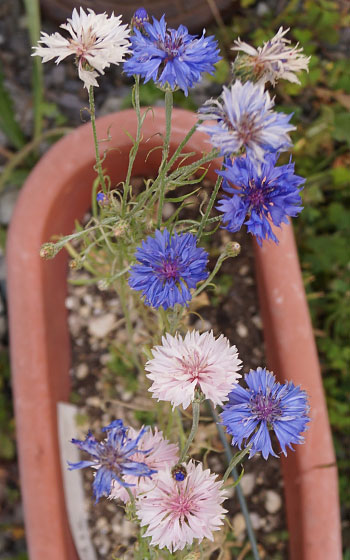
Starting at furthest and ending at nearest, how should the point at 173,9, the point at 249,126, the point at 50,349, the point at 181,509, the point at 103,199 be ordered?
the point at 173,9, the point at 50,349, the point at 103,199, the point at 181,509, the point at 249,126

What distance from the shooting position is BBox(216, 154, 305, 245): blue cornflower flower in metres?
0.41

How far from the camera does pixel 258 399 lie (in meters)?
0.43

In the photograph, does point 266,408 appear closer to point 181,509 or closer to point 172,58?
point 181,509

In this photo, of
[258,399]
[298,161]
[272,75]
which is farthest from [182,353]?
[298,161]

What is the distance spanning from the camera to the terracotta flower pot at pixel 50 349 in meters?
0.76

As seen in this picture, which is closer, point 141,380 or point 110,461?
point 110,461

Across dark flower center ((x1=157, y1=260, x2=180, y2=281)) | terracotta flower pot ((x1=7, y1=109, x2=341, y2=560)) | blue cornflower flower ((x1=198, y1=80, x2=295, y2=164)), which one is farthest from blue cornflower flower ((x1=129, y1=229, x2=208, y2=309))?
terracotta flower pot ((x1=7, y1=109, x2=341, y2=560))

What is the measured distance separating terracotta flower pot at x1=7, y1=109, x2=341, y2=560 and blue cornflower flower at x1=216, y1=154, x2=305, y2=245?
1.12 feet

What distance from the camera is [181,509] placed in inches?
17.9

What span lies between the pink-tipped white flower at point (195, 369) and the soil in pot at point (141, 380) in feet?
1.24

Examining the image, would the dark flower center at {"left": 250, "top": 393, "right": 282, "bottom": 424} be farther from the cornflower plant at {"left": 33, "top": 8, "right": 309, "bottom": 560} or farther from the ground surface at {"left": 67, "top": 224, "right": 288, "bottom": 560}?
the ground surface at {"left": 67, "top": 224, "right": 288, "bottom": 560}

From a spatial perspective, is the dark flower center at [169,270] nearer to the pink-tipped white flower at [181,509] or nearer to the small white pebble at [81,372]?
the pink-tipped white flower at [181,509]

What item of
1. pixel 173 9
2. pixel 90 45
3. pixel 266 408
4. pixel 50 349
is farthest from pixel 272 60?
pixel 173 9

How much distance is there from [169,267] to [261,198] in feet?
0.28
